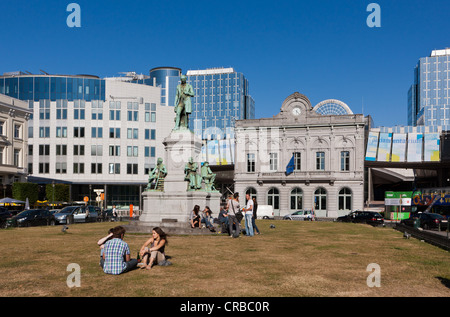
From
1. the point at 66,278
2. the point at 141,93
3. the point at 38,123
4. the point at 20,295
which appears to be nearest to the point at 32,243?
the point at 66,278

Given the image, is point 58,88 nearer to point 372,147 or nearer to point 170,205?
point 372,147

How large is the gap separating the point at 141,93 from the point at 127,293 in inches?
3159

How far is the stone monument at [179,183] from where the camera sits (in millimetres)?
25781

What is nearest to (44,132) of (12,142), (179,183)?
(12,142)

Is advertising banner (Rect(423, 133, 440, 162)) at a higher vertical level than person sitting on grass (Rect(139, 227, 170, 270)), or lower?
higher

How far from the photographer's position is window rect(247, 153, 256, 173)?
6562 cm

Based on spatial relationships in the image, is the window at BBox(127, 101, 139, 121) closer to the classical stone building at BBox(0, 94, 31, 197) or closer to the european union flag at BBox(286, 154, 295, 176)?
the classical stone building at BBox(0, 94, 31, 197)

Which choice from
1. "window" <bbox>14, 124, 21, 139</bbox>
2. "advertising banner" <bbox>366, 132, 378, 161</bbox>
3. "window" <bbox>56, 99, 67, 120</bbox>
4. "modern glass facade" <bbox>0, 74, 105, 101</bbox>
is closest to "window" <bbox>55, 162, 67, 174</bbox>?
"window" <bbox>56, 99, 67, 120</bbox>

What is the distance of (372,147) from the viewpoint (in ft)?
214

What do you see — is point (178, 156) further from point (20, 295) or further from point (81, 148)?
point (81, 148)

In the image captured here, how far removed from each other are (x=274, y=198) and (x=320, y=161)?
27.1 feet

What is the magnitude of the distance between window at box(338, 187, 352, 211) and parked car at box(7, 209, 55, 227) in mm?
39284

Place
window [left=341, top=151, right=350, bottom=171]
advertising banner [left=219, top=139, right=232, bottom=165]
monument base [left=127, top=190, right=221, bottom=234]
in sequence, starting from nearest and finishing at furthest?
monument base [left=127, top=190, right=221, bottom=234]
window [left=341, top=151, right=350, bottom=171]
advertising banner [left=219, top=139, right=232, bottom=165]

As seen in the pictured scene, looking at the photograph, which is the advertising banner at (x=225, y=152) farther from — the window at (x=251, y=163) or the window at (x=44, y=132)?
the window at (x=44, y=132)
